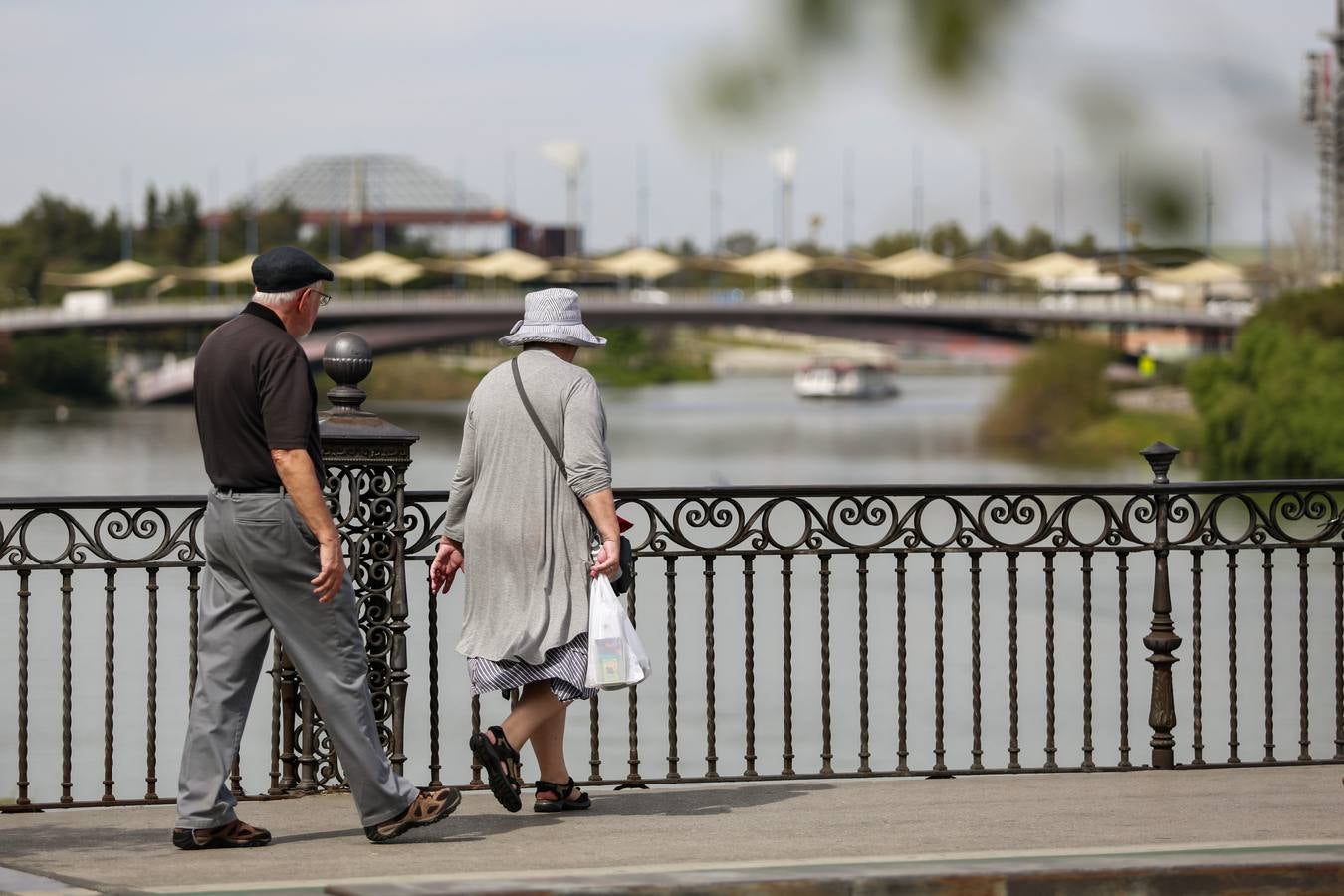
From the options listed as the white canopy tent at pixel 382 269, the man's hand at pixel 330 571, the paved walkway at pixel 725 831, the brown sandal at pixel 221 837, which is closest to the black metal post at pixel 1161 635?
the paved walkway at pixel 725 831

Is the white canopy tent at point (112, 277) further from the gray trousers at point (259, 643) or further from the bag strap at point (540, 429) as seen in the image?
the gray trousers at point (259, 643)

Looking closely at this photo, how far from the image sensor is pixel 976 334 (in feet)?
230

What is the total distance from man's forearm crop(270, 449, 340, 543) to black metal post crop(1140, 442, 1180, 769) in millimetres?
2770

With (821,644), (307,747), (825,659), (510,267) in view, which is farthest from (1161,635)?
(510,267)

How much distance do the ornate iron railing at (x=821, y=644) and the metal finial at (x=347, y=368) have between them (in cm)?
26

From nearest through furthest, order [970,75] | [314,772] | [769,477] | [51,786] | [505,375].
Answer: [970,75], [505,375], [314,772], [51,786], [769,477]

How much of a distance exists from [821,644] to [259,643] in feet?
11.1

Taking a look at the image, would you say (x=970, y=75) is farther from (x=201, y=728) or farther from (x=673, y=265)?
(x=673, y=265)

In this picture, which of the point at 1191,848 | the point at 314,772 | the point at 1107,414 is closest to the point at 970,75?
the point at 1191,848

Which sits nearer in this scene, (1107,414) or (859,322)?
(1107,414)

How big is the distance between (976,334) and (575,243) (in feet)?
96.7

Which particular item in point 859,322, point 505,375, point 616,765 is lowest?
point 616,765

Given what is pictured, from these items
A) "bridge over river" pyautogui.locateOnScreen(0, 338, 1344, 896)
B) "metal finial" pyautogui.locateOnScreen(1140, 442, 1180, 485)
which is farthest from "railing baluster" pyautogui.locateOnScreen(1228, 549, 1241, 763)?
"metal finial" pyautogui.locateOnScreen(1140, 442, 1180, 485)

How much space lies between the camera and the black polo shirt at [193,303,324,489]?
Result: 4.44 m
